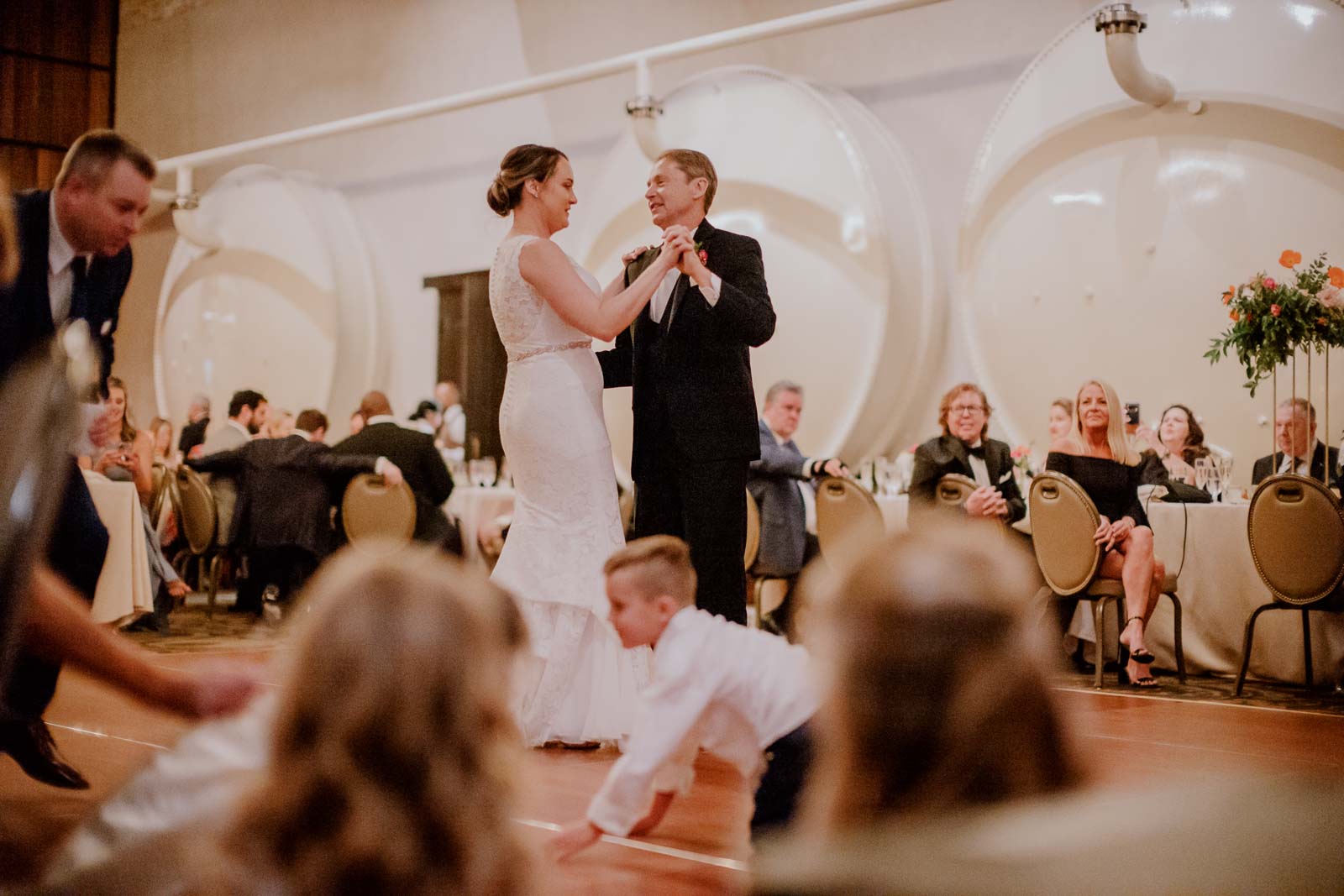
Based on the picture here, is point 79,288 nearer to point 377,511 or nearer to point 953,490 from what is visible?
point 953,490

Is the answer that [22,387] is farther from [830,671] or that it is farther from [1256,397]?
[1256,397]

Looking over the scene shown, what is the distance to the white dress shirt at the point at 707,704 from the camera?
69.4 inches

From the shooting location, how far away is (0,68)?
36.9 feet

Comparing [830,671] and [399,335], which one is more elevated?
[399,335]

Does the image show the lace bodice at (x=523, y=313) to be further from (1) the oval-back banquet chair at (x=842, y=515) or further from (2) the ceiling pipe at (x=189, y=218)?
(2) the ceiling pipe at (x=189, y=218)

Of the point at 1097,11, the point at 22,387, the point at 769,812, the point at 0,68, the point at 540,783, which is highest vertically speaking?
the point at 0,68

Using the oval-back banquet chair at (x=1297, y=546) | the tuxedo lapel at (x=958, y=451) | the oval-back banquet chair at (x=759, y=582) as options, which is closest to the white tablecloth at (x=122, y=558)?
the oval-back banquet chair at (x=759, y=582)

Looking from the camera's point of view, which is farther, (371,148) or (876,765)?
(371,148)

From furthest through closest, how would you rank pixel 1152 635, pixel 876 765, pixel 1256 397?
1. pixel 1256 397
2. pixel 1152 635
3. pixel 876 765

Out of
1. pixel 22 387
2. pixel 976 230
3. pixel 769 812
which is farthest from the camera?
pixel 976 230

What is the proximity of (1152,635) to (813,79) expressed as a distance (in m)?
3.98

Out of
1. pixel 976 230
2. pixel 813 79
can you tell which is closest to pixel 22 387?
pixel 976 230

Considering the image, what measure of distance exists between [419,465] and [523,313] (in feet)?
10.4

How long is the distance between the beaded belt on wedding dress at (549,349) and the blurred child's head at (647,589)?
132cm
